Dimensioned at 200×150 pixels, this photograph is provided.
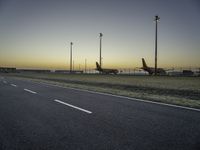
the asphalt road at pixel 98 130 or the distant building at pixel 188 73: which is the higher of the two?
the distant building at pixel 188 73

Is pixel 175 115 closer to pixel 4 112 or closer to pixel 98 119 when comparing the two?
pixel 98 119

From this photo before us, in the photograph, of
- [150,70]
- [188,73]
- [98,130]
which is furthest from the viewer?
[150,70]

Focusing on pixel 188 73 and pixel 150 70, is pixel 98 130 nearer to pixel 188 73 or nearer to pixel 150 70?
pixel 188 73

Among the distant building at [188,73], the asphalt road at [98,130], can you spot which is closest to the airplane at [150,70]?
the distant building at [188,73]

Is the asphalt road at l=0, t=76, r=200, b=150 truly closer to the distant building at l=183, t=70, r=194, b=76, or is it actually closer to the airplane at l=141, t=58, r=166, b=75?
the distant building at l=183, t=70, r=194, b=76

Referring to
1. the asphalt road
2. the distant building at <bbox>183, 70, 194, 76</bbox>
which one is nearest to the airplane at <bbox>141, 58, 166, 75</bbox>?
the distant building at <bbox>183, 70, 194, 76</bbox>

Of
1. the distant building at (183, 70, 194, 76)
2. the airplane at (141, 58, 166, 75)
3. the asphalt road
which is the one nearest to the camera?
the asphalt road

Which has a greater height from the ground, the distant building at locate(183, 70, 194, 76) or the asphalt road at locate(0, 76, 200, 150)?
the distant building at locate(183, 70, 194, 76)

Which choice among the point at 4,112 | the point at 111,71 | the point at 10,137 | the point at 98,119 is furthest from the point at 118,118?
the point at 111,71

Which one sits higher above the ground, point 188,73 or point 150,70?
point 150,70

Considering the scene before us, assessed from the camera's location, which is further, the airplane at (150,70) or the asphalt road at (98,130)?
the airplane at (150,70)

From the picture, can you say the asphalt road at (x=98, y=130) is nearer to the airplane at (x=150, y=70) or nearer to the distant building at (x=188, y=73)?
the distant building at (x=188, y=73)

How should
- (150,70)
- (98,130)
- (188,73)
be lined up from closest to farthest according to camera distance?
(98,130), (188,73), (150,70)

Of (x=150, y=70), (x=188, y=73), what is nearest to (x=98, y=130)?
(x=188, y=73)
